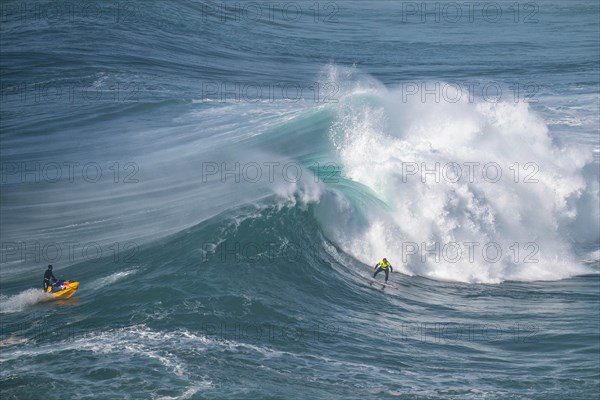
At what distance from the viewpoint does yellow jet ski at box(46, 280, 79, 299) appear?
65.5ft

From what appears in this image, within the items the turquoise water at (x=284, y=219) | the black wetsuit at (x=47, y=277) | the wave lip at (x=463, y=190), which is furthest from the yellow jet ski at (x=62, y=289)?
the wave lip at (x=463, y=190)

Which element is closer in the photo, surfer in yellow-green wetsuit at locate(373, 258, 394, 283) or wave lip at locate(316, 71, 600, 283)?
surfer in yellow-green wetsuit at locate(373, 258, 394, 283)

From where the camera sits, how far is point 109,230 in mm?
24156

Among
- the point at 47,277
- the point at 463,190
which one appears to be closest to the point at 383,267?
the point at 463,190

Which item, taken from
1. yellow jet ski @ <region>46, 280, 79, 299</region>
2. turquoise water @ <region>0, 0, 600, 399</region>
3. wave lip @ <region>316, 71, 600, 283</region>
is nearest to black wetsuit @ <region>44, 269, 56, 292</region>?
yellow jet ski @ <region>46, 280, 79, 299</region>

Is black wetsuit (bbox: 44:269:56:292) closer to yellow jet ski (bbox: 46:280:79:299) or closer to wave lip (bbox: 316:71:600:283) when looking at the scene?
yellow jet ski (bbox: 46:280:79:299)

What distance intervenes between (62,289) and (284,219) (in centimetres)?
672

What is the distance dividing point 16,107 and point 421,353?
911 inches

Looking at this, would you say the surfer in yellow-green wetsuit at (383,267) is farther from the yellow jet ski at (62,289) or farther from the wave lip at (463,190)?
the yellow jet ski at (62,289)

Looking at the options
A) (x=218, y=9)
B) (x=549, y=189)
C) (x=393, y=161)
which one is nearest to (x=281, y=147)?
(x=393, y=161)

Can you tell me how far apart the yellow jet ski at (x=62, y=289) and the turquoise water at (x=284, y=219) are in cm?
29

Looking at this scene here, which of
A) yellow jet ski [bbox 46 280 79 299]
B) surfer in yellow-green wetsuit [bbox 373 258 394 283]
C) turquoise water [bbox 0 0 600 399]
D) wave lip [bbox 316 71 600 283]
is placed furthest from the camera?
wave lip [bbox 316 71 600 283]

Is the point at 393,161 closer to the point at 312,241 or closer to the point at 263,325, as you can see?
the point at 312,241

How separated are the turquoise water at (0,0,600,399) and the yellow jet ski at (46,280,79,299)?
0.96ft
